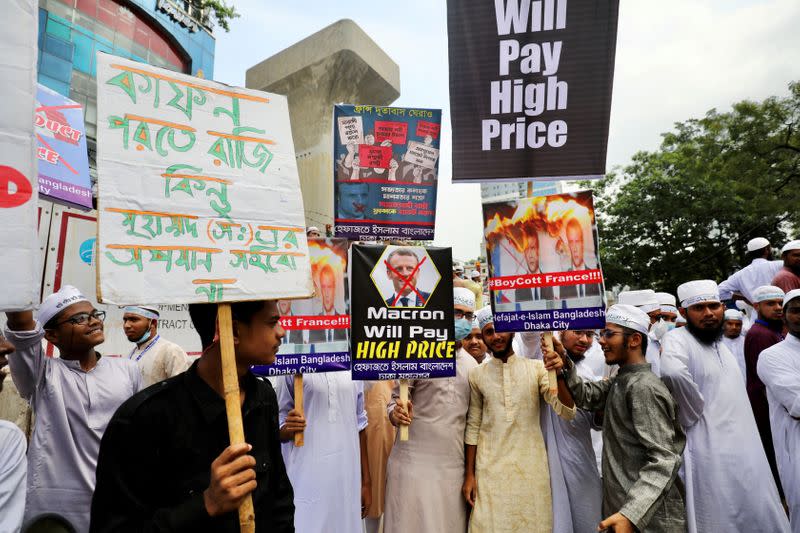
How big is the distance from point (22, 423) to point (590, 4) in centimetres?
528

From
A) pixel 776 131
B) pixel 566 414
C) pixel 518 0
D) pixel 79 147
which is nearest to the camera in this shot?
Result: pixel 566 414

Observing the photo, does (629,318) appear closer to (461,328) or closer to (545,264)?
(545,264)

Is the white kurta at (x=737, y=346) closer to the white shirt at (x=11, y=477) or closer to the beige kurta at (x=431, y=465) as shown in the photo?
the beige kurta at (x=431, y=465)

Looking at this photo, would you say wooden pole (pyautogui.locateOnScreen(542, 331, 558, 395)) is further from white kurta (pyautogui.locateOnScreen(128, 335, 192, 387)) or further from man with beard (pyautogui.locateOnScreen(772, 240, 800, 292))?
man with beard (pyautogui.locateOnScreen(772, 240, 800, 292))

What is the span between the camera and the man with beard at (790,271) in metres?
5.85

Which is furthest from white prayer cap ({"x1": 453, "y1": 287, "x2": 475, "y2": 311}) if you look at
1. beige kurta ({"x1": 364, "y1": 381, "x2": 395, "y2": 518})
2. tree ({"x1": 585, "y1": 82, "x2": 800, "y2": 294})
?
tree ({"x1": 585, "y1": 82, "x2": 800, "y2": 294})

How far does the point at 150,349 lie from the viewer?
4.72 meters

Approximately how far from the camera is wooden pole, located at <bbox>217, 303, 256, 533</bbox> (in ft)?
4.91

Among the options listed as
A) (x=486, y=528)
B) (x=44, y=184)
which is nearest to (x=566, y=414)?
(x=486, y=528)

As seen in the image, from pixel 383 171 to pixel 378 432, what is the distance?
259 centimetres

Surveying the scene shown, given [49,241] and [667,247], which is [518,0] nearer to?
[49,241]

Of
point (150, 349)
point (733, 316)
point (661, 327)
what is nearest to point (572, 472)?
point (150, 349)

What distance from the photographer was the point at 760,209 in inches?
623

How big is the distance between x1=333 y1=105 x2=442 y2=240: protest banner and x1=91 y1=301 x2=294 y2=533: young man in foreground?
2.95 metres
